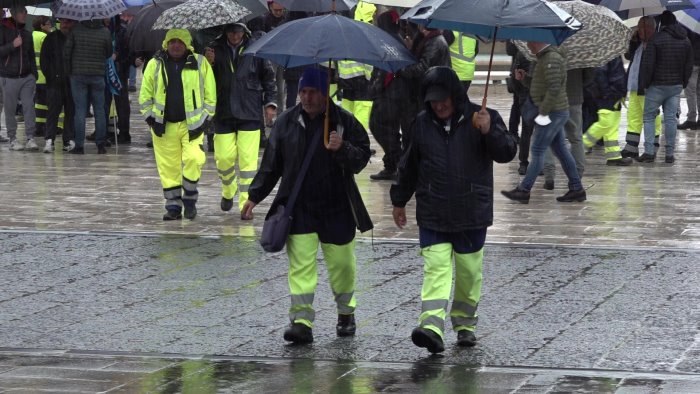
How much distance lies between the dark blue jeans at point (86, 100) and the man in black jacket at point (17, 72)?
0.74 meters

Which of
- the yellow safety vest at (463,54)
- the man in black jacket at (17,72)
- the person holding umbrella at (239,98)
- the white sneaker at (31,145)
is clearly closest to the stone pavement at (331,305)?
the person holding umbrella at (239,98)

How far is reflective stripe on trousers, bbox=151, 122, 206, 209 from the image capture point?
12922 mm

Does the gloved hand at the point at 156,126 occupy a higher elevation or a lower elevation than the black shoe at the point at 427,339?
higher

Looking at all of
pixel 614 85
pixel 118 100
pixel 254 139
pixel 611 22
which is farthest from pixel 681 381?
pixel 118 100

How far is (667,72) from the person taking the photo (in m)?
16.7

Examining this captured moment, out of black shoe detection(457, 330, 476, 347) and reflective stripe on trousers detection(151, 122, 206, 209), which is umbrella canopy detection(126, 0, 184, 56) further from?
black shoe detection(457, 330, 476, 347)

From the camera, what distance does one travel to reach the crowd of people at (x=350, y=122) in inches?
318

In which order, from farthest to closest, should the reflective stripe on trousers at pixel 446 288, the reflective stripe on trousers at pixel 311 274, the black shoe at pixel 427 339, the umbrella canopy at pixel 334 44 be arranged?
the reflective stripe on trousers at pixel 311 274 → the umbrella canopy at pixel 334 44 → the reflective stripe on trousers at pixel 446 288 → the black shoe at pixel 427 339

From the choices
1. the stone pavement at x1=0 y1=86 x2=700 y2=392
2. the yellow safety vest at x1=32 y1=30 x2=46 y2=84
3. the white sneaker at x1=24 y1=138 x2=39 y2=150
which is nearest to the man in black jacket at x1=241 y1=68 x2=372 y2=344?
the stone pavement at x1=0 y1=86 x2=700 y2=392

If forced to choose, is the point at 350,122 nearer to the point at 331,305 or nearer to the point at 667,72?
the point at 331,305

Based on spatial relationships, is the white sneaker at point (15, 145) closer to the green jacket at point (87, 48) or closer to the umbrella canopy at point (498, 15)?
the green jacket at point (87, 48)

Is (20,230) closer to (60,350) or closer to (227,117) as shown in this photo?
(227,117)

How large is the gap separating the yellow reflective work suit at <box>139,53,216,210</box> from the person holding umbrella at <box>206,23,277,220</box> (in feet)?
0.94

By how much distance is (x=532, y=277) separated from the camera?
33.2ft
